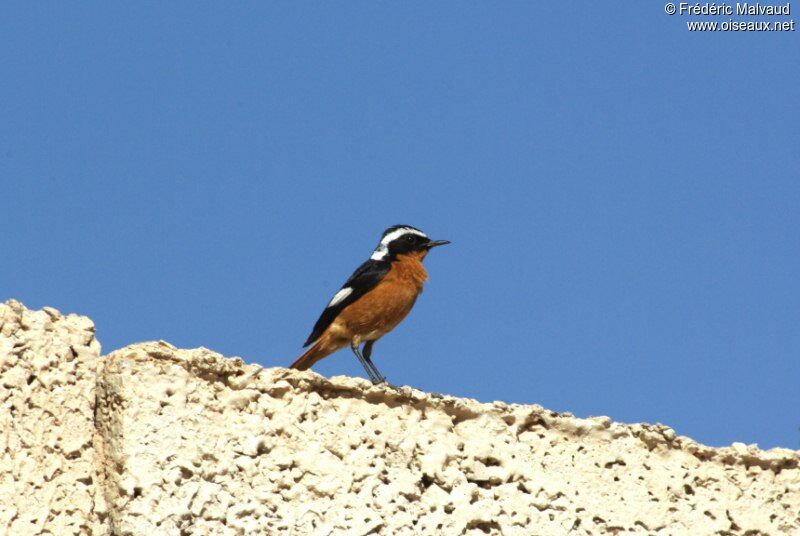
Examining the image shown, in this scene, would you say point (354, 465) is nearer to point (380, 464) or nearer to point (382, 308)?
point (380, 464)

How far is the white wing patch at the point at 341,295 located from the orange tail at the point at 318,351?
0.75 ft

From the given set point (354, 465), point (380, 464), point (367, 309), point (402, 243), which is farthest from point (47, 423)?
point (402, 243)

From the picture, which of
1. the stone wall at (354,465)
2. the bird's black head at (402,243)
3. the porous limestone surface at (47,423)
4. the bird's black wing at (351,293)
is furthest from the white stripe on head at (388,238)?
the porous limestone surface at (47,423)

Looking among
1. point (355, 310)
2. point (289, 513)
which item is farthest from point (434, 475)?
point (355, 310)

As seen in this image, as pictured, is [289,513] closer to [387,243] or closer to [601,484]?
[601,484]

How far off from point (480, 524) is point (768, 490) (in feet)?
5.14

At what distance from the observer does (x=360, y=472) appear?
5367 mm

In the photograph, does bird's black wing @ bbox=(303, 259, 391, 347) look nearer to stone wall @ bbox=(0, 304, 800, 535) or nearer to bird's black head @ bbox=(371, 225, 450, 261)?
bird's black head @ bbox=(371, 225, 450, 261)

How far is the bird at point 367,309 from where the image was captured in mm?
9148

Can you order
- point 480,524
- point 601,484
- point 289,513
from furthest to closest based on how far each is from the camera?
1. point 601,484
2. point 480,524
3. point 289,513

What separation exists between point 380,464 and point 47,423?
136 cm

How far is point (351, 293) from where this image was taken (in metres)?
9.19

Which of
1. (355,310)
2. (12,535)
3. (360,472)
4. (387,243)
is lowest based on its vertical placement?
(12,535)

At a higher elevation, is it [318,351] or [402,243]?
[402,243]
